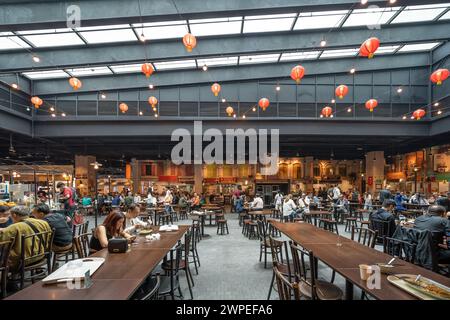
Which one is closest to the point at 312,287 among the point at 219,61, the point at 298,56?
the point at 219,61

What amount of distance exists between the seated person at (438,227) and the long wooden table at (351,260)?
1.53 meters

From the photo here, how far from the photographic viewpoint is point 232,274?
4461 mm

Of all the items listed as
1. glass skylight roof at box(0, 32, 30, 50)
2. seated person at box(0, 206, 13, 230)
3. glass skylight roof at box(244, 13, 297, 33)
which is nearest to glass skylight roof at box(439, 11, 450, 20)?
glass skylight roof at box(244, 13, 297, 33)

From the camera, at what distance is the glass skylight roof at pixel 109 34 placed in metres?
7.66

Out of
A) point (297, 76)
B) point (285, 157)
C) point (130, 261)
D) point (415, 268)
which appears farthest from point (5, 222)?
point (285, 157)

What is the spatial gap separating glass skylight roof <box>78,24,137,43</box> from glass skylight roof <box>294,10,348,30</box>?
5.85m

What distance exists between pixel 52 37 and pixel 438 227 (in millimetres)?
11231

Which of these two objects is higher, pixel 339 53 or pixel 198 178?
pixel 339 53

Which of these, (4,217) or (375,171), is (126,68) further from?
(375,171)

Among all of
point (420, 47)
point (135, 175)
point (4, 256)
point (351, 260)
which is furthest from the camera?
point (135, 175)
